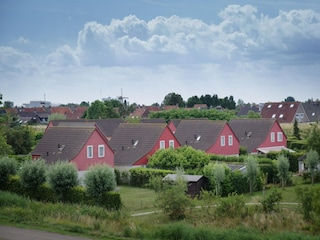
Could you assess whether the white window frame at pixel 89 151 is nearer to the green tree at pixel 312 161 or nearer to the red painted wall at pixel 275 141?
the green tree at pixel 312 161

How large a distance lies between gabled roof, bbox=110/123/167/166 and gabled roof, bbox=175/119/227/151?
5648mm

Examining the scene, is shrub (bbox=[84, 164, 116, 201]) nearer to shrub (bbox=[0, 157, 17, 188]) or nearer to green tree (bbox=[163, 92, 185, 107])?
shrub (bbox=[0, 157, 17, 188])

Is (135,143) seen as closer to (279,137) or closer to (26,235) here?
(279,137)

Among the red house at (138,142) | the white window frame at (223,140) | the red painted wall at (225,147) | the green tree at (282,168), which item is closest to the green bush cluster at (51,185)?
the red house at (138,142)

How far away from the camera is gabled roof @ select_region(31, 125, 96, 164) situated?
3816 cm

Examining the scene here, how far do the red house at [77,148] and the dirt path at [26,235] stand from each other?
17326 millimetres

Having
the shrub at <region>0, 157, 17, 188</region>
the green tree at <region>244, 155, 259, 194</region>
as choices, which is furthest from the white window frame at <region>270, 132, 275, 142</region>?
the shrub at <region>0, 157, 17, 188</region>

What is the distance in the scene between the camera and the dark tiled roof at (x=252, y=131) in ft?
174

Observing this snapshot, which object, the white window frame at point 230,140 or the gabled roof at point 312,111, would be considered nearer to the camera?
the white window frame at point 230,140

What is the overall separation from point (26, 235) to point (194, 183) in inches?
599

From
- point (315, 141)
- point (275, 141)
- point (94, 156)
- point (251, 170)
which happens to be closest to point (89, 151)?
point (94, 156)

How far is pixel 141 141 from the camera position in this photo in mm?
44031

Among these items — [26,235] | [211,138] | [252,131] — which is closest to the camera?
[26,235]

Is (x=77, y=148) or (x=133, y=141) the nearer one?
(x=77, y=148)
